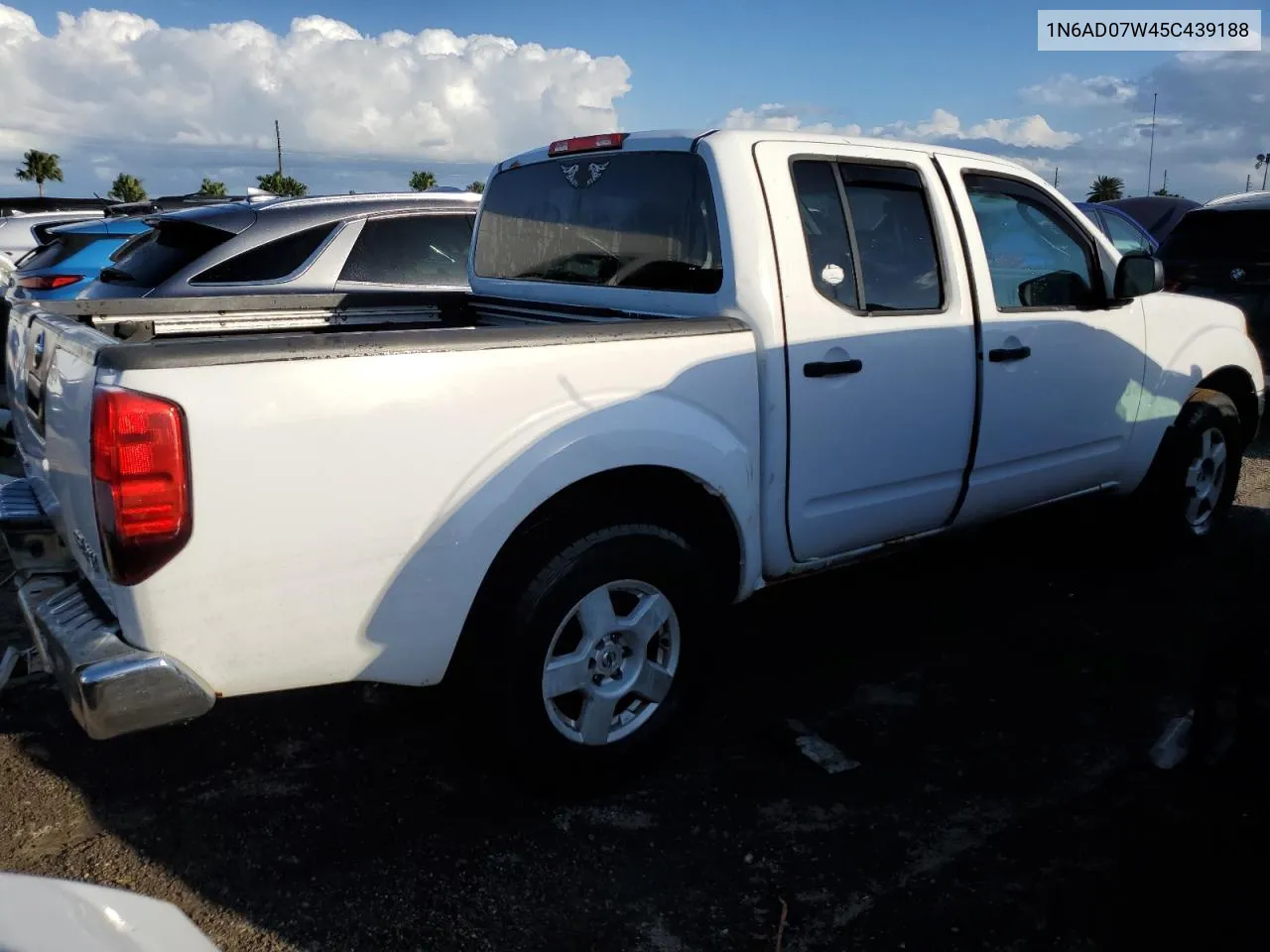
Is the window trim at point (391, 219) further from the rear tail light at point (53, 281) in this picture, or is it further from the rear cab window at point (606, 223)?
the rear tail light at point (53, 281)

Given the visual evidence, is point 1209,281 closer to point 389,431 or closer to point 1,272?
point 389,431

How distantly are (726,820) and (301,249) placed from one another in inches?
164

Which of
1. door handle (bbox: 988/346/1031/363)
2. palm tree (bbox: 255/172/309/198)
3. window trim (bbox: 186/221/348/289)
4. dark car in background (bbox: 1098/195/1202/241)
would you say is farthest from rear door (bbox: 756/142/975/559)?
palm tree (bbox: 255/172/309/198)

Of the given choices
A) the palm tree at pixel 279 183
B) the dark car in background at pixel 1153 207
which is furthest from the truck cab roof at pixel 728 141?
the palm tree at pixel 279 183

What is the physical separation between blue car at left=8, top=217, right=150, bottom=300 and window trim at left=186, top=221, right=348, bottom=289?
2.63 metres

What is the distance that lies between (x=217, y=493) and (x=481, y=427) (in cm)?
64

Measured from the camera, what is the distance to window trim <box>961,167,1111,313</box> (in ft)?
13.1

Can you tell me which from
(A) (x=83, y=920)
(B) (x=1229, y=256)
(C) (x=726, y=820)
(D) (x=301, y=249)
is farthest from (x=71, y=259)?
(B) (x=1229, y=256)

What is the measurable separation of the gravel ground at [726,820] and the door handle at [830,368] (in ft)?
2.77

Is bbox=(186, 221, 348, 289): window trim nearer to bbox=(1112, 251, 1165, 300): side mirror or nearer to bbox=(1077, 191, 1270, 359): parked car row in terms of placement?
bbox=(1112, 251, 1165, 300): side mirror

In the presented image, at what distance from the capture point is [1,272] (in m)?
7.85

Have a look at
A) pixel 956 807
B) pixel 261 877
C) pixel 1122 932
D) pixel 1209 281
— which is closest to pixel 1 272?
pixel 261 877

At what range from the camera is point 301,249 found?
584 centimetres

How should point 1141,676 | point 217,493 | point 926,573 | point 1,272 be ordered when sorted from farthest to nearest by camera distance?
point 1,272
point 926,573
point 1141,676
point 217,493
